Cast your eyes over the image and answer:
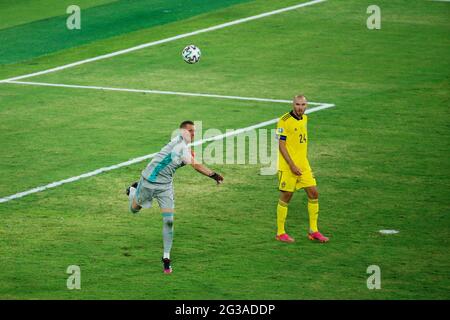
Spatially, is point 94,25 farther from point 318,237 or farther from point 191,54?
point 318,237

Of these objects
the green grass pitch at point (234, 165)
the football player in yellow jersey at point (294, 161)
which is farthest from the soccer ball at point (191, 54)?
the football player in yellow jersey at point (294, 161)

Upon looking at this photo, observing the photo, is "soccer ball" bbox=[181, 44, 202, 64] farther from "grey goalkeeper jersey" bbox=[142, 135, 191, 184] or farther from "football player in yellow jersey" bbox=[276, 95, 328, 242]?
"grey goalkeeper jersey" bbox=[142, 135, 191, 184]

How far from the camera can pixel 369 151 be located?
894 inches

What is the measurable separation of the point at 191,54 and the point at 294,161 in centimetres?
1303

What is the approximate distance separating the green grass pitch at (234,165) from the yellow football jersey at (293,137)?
1343mm

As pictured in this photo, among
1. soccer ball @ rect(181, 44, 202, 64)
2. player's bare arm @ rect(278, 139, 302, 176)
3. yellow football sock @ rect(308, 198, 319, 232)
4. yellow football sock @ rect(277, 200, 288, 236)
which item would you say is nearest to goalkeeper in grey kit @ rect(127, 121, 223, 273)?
player's bare arm @ rect(278, 139, 302, 176)

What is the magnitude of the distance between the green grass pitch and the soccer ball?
40cm

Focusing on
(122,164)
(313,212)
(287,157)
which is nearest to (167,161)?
(287,157)

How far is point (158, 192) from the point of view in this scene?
53.0 ft

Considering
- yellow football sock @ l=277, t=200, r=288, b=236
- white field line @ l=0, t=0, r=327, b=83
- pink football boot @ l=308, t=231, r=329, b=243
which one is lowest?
pink football boot @ l=308, t=231, r=329, b=243

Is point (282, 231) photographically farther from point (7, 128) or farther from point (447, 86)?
point (447, 86)

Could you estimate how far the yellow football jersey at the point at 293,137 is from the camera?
17.0 meters

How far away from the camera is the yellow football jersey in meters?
17.0

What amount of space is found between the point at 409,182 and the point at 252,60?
11.3m
